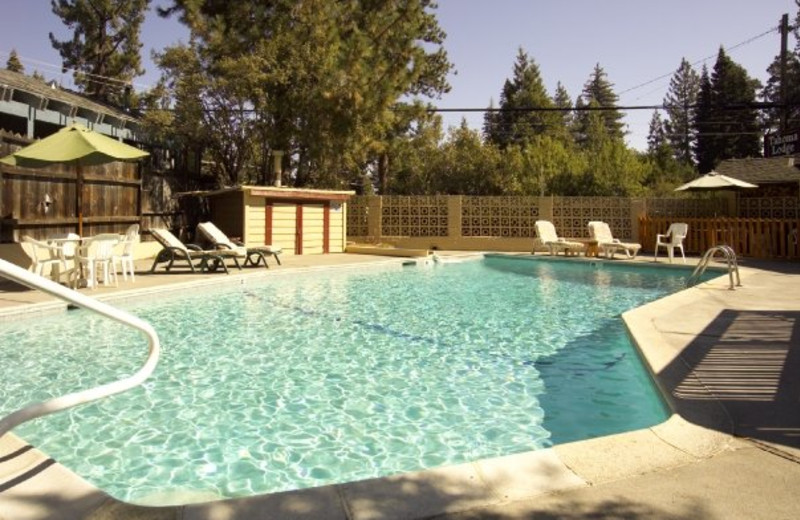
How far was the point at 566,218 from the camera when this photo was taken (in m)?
20.8

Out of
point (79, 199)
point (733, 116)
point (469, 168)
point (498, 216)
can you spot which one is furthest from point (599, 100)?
point (79, 199)

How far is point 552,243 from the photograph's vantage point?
17.5 m

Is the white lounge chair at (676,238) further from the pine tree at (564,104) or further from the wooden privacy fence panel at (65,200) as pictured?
the pine tree at (564,104)

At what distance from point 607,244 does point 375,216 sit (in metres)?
8.66

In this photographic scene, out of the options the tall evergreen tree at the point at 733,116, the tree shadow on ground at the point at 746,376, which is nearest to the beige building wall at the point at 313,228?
the tree shadow on ground at the point at 746,376

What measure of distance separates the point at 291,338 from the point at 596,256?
11933 millimetres

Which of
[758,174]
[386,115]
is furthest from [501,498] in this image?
[758,174]

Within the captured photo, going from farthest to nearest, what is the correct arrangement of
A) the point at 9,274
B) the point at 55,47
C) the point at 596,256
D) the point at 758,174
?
the point at 55,47
the point at 758,174
the point at 596,256
the point at 9,274

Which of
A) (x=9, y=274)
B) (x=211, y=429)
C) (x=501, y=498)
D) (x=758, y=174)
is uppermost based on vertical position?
(x=758, y=174)

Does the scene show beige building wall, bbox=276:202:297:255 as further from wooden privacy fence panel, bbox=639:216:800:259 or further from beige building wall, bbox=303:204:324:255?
wooden privacy fence panel, bbox=639:216:800:259

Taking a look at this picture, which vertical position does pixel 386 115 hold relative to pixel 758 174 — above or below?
above

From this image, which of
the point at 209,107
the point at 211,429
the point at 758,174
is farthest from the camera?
the point at 758,174

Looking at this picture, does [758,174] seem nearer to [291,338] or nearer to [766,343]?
[766,343]

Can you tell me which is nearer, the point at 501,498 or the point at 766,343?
the point at 501,498
